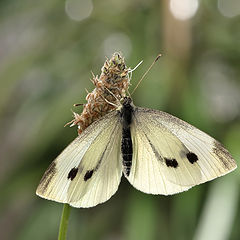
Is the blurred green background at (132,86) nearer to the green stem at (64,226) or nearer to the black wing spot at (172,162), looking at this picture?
the black wing spot at (172,162)

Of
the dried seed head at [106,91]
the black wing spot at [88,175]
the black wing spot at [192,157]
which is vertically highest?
the dried seed head at [106,91]

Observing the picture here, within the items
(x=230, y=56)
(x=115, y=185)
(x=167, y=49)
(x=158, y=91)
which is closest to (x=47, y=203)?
(x=158, y=91)

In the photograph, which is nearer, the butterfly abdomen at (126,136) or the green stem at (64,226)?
the green stem at (64,226)

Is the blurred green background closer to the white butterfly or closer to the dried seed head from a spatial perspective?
the white butterfly

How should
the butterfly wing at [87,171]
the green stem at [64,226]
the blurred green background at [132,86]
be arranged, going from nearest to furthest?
the green stem at [64,226] → the butterfly wing at [87,171] → the blurred green background at [132,86]

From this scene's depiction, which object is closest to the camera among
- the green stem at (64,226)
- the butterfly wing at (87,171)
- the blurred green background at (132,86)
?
the green stem at (64,226)

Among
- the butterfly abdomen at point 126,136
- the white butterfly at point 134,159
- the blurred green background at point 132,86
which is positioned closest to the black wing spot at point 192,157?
the white butterfly at point 134,159

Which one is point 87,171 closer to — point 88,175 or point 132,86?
point 88,175
